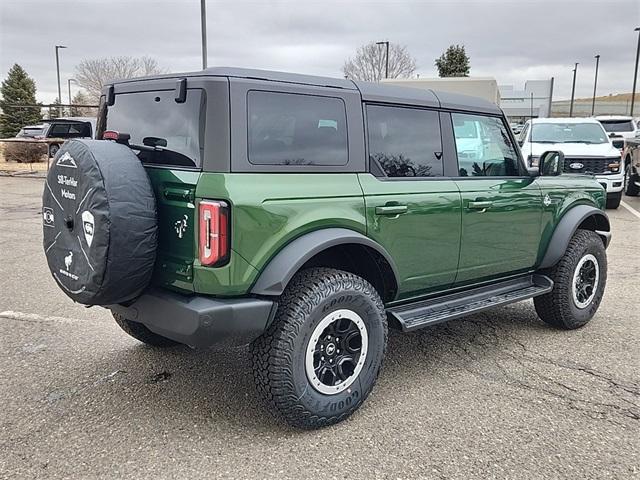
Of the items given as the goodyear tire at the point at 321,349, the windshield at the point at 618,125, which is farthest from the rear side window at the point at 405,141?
the windshield at the point at 618,125

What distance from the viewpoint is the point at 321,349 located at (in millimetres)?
3221

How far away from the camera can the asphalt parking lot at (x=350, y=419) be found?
9.34ft

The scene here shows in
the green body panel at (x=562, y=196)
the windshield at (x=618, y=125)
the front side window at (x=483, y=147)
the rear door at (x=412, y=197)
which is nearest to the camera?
the rear door at (x=412, y=197)

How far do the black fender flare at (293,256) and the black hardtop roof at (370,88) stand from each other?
2.86 feet

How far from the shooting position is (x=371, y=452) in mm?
2957

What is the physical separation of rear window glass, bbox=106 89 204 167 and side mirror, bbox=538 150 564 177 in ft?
9.68

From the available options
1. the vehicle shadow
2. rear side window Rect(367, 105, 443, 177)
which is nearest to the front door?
rear side window Rect(367, 105, 443, 177)

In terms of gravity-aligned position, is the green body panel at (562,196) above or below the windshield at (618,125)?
below

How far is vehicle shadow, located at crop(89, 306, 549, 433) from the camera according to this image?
3.37 m

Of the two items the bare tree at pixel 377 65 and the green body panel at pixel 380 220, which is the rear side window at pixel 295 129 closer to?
the green body panel at pixel 380 220

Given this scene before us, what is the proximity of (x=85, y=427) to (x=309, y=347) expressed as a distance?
1292 mm

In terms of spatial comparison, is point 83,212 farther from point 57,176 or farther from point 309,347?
point 309,347

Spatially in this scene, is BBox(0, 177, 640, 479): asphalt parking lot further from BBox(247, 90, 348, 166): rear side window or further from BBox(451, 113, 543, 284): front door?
BBox(247, 90, 348, 166): rear side window

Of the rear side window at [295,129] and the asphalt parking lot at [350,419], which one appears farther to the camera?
the rear side window at [295,129]
